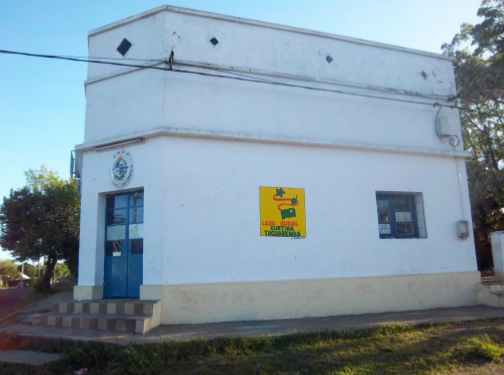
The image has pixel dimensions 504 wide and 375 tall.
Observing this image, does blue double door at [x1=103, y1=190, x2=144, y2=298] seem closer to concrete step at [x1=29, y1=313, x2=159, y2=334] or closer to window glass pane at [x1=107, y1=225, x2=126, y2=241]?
window glass pane at [x1=107, y1=225, x2=126, y2=241]

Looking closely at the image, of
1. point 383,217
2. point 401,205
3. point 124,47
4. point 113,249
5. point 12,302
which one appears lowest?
point 12,302

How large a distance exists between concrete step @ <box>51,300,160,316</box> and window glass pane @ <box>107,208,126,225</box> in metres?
1.80

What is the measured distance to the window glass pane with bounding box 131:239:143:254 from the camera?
880 centimetres

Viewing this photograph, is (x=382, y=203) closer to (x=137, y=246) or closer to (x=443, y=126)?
(x=443, y=126)

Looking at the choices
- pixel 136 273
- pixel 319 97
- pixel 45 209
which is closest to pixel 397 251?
pixel 319 97

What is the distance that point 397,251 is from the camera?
9.94 m

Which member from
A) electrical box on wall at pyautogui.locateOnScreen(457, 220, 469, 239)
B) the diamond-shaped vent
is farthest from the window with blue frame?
the diamond-shaped vent

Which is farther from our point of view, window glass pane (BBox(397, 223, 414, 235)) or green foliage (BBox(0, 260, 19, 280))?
green foliage (BBox(0, 260, 19, 280))

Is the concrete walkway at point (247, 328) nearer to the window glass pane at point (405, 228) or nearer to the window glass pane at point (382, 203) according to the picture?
the window glass pane at point (405, 228)

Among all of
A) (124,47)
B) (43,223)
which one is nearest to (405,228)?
(124,47)

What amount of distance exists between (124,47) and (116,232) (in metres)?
4.28

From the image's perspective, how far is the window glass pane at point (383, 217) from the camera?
10.2m

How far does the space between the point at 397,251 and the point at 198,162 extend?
208 inches

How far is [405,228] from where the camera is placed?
10.4 metres
